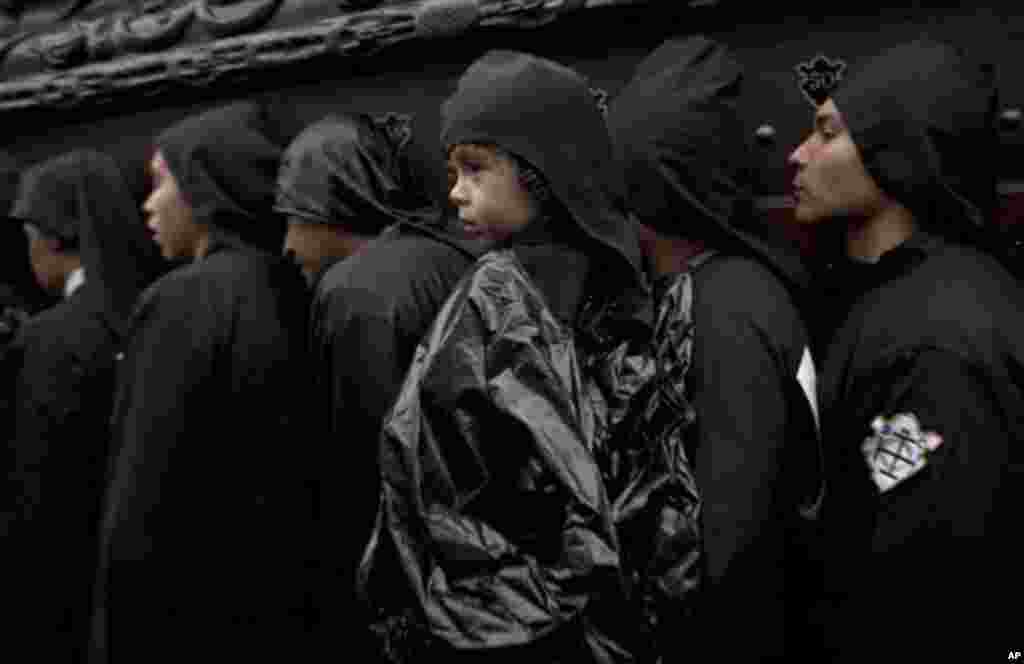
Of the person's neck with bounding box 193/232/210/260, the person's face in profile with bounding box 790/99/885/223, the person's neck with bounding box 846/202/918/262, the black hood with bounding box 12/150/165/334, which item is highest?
the person's face in profile with bounding box 790/99/885/223

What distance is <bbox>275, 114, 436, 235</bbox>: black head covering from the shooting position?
434cm

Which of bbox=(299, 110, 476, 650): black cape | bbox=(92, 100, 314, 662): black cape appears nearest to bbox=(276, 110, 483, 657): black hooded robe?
bbox=(299, 110, 476, 650): black cape

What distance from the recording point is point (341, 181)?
4367mm

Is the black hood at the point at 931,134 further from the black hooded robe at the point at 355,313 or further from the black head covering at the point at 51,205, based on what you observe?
the black head covering at the point at 51,205

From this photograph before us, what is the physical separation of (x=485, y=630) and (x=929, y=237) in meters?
1.55

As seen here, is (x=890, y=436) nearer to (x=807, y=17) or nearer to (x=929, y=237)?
(x=929, y=237)

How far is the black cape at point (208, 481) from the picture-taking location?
3844 mm

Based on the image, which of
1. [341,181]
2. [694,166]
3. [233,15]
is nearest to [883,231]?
[694,166]

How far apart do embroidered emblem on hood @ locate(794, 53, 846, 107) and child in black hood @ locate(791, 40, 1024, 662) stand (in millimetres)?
640

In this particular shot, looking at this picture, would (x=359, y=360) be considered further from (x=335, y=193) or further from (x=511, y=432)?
(x=511, y=432)

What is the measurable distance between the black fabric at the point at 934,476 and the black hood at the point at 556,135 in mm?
639

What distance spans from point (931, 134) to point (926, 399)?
77 centimetres

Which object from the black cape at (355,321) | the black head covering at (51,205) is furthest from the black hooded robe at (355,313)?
→ the black head covering at (51,205)

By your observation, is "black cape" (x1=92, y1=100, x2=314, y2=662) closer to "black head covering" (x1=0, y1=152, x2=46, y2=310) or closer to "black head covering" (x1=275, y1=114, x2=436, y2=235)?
"black head covering" (x1=275, y1=114, x2=436, y2=235)
